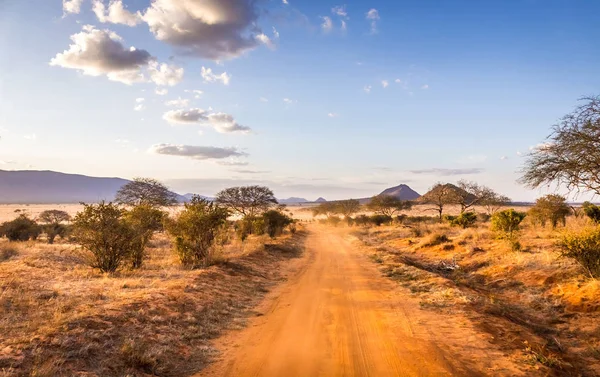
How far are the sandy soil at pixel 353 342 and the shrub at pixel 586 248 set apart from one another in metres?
6.04

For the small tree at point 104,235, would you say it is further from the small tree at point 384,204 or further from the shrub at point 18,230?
the small tree at point 384,204

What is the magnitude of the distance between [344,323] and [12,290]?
31.4 ft

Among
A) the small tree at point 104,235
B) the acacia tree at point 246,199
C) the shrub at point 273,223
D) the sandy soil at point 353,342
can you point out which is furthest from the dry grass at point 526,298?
the acacia tree at point 246,199

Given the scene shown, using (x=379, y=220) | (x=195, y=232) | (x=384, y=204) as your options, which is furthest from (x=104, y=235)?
(x=384, y=204)

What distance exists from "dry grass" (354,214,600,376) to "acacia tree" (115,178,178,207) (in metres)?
31.0

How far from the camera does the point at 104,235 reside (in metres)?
14.6

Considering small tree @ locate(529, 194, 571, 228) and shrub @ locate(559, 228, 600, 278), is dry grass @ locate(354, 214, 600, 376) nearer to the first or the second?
shrub @ locate(559, 228, 600, 278)

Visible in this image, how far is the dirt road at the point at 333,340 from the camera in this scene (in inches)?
254

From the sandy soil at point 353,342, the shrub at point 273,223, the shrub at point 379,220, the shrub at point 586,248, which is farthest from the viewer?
the shrub at point 379,220

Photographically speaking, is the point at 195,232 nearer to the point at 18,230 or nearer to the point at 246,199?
the point at 18,230

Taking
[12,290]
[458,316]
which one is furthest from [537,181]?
[12,290]

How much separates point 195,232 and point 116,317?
950 centimetres

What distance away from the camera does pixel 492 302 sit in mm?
11461

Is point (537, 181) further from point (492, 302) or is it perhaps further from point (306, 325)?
point (306, 325)
